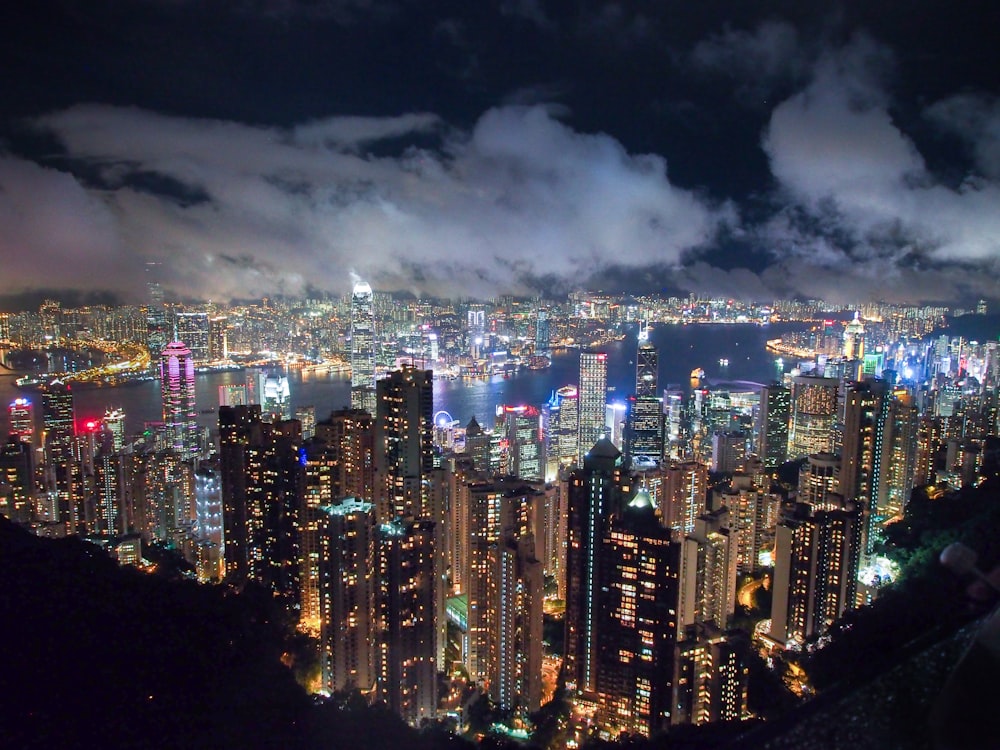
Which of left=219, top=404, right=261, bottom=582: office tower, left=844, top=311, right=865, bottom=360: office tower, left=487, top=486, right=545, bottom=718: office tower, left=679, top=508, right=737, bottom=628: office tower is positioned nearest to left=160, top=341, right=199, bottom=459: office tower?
left=219, top=404, right=261, bottom=582: office tower

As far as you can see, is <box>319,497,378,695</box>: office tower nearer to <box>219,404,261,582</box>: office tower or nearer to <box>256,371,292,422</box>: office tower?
<box>219,404,261,582</box>: office tower

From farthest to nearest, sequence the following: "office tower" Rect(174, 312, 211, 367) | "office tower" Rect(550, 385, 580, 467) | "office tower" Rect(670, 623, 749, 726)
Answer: "office tower" Rect(550, 385, 580, 467) < "office tower" Rect(174, 312, 211, 367) < "office tower" Rect(670, 623, 749, 726)

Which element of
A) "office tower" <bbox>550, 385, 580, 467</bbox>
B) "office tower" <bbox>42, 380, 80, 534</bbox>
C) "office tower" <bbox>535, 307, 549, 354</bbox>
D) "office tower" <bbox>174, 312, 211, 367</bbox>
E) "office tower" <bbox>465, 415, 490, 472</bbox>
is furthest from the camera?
"office tower" <bbox>550, 385, 580, 467</bbox>

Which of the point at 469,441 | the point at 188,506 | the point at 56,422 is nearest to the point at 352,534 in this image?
the point at 188,506

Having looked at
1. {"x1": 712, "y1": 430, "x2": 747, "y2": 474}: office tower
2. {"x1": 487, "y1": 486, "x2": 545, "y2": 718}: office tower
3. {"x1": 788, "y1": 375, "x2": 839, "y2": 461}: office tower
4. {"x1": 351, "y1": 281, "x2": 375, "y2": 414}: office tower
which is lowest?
{"x1": 487, "y1": 486, "x2": 545, "y2": 718}: office tower

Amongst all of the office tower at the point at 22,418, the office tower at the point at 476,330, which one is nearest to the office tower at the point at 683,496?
the office tower at the point at 476,330

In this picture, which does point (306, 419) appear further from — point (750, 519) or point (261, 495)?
point (750, 519)
